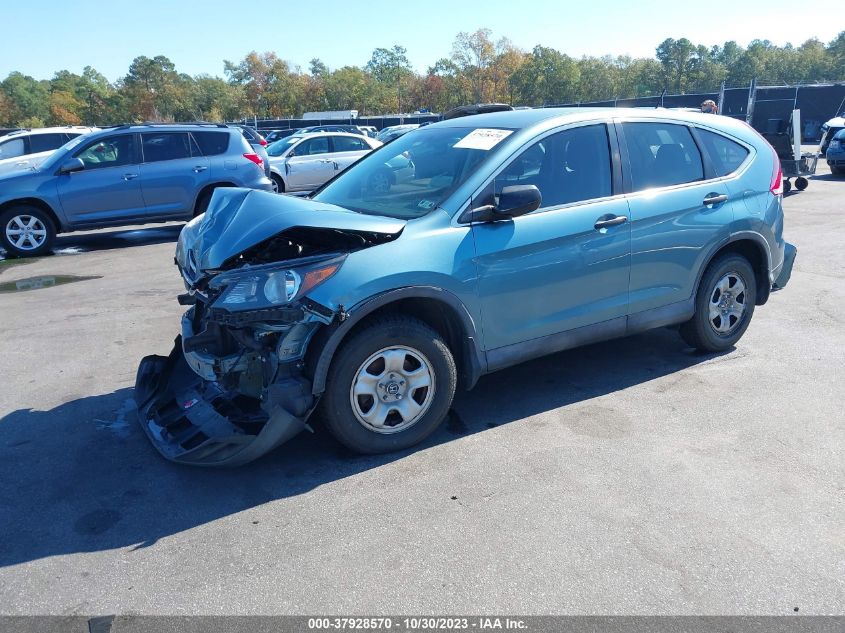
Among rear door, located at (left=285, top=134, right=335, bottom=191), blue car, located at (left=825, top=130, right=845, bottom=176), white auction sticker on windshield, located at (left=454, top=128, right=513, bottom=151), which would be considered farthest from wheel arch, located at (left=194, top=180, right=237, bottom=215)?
blue car, located at (left=825, top=130, right=845, bottom=176)

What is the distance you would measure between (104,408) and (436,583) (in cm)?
292

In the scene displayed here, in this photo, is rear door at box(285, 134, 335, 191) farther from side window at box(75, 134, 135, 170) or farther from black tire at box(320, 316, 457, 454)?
black tire at box(320, 316, 457, 454)

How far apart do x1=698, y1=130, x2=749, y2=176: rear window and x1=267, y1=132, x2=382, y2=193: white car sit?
11.7m

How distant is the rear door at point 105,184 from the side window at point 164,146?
182 millimetres

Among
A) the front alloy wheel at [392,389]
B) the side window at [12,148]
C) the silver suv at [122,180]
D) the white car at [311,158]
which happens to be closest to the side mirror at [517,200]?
the front alloy wheel at [392,389]

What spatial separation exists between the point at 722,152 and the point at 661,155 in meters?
0.65

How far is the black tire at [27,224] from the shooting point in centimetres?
1065

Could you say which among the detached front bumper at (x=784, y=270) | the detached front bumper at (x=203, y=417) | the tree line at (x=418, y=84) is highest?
the tree line at (x=418, y=84)

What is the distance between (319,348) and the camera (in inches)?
145

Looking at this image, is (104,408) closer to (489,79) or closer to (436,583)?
(436,583)

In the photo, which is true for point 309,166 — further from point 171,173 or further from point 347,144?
point 171,173

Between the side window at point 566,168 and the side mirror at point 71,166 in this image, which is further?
the side mirror at point 71,166

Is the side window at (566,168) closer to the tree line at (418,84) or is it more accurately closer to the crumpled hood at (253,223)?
the crumpled hood at (253,223)

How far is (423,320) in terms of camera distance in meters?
4.20
